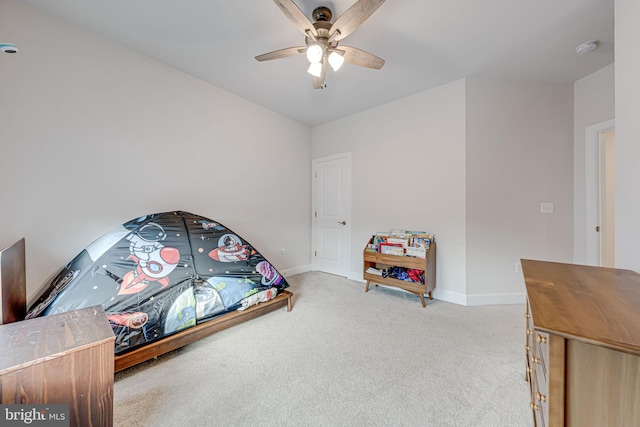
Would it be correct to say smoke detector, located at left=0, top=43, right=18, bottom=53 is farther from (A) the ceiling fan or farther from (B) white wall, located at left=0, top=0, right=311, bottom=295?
(A) the ceiling fan

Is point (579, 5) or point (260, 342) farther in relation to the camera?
point (260, 342)

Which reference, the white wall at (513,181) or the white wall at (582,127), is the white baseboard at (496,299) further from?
the white wall at (582,127)

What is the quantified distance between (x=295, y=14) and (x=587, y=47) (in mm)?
2656

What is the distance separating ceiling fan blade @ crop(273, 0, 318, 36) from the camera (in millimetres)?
1462

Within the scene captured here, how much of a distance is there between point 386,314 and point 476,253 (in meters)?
1.29

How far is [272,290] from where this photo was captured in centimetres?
240

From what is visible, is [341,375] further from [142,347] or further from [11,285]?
[11,285]

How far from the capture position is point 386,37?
2055 millimetres

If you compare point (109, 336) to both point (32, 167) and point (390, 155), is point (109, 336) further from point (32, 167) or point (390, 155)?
point (390, 155)

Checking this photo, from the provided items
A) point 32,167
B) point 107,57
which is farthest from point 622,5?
point 32,167

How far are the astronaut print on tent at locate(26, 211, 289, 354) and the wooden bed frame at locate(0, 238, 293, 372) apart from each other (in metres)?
0.05

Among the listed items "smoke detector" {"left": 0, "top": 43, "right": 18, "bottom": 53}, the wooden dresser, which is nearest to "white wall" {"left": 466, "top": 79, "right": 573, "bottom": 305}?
the wooden dresser

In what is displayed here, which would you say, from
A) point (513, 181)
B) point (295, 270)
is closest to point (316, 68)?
point (513, 181)

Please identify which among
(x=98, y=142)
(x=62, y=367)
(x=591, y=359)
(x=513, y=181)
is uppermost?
(x=98, y=142)
